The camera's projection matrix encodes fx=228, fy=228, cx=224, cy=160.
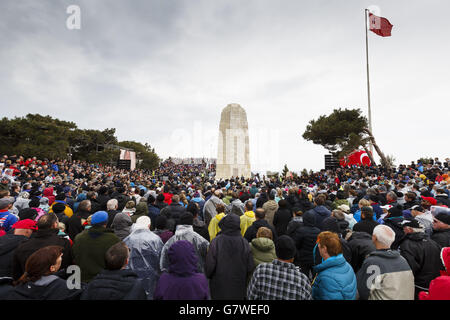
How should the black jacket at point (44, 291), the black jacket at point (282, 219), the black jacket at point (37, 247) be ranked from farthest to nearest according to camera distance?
the black jacket at point (282, 219) → the black jacket at point (37, 247) → the black jacket at point (44, 291)

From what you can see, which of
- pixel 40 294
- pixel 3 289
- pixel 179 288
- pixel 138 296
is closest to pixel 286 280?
pixel 179 288

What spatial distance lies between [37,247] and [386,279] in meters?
4.51

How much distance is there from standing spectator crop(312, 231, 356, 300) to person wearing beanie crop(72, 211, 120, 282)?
308 centimetres

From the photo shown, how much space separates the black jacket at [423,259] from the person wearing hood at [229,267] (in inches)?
90.1

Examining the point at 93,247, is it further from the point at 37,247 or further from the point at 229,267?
the point at 229,267

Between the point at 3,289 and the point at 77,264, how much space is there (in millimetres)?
1443

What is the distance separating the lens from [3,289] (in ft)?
6.94

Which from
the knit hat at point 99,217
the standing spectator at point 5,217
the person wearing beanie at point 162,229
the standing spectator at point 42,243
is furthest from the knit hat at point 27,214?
the person wearing beanie at point 162,229

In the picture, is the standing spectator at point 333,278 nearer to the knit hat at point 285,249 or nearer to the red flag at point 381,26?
the knit hat at point 285,249

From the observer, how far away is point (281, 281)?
8.47 ft

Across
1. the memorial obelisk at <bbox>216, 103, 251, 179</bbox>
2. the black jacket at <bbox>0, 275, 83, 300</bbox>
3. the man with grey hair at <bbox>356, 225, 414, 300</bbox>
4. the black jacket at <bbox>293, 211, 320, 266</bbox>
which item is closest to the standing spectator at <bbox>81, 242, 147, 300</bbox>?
the black jacket at <bbox>0, 275, 83, 300</bbox>

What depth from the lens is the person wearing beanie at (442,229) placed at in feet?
12.6

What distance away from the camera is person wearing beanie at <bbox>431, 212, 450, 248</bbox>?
3837 millimetres
